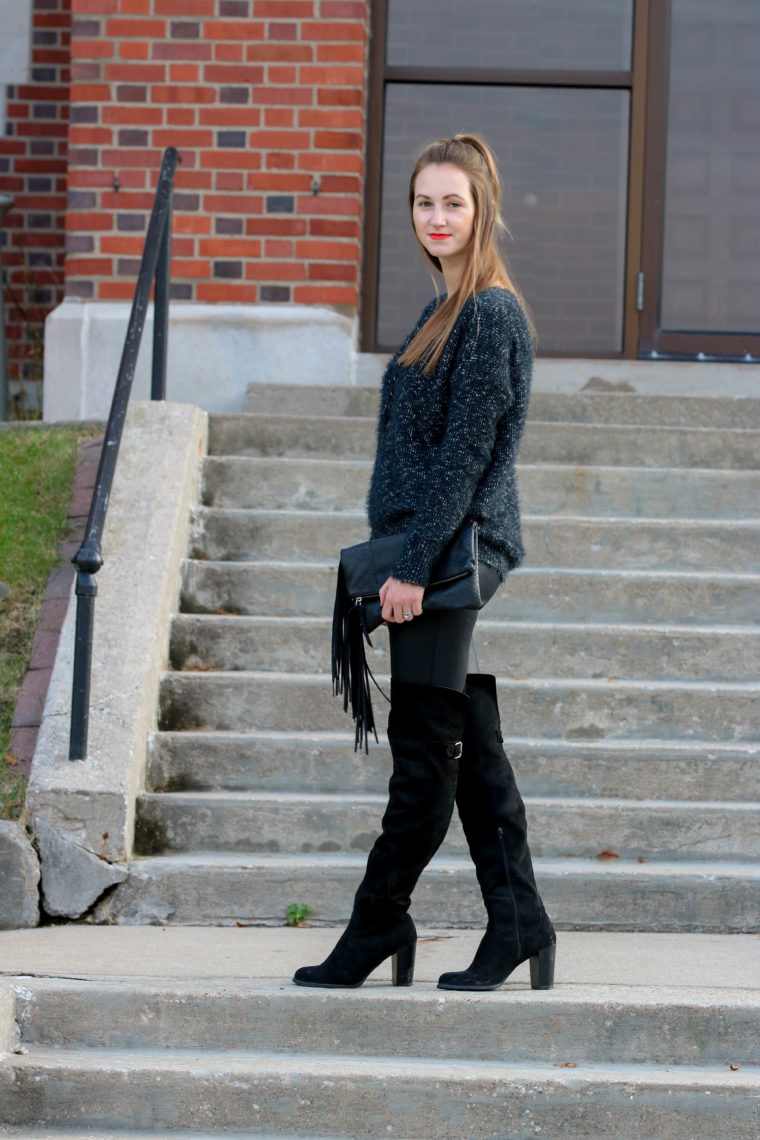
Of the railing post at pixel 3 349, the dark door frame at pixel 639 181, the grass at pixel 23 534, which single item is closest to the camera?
the grass at pixel 23 534

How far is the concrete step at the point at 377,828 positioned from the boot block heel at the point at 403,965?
860mm

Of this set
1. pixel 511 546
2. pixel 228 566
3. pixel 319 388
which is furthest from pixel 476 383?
pixel 319 388

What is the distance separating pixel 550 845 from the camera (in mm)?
3551

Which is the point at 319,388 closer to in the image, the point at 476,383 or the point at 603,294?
the point at 603,294

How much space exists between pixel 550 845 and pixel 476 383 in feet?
4.94

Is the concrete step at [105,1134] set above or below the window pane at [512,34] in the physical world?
below

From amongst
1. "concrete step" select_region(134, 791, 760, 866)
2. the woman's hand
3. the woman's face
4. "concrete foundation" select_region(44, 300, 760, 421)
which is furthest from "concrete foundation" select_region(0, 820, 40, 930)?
"concrete foundation" select_region(44, 300, 760, 421)

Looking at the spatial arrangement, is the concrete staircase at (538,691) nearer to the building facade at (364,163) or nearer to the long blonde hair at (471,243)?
the building facade at (364,163)

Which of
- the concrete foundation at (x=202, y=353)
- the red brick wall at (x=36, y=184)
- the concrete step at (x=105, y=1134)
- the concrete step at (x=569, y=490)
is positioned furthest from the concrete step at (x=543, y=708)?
the red brick wall at (x=36, y=184)

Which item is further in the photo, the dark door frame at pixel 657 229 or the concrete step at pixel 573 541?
the dark door frame at pixel 657 229

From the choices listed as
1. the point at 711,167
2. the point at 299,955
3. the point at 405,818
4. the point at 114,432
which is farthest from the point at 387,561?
the point at 711,167

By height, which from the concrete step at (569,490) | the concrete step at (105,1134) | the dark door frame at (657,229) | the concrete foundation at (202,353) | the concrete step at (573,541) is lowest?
the concrete step at (105,1134)

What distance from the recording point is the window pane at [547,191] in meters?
6.59

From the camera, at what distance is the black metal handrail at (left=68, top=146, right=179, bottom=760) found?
3.41 meters
